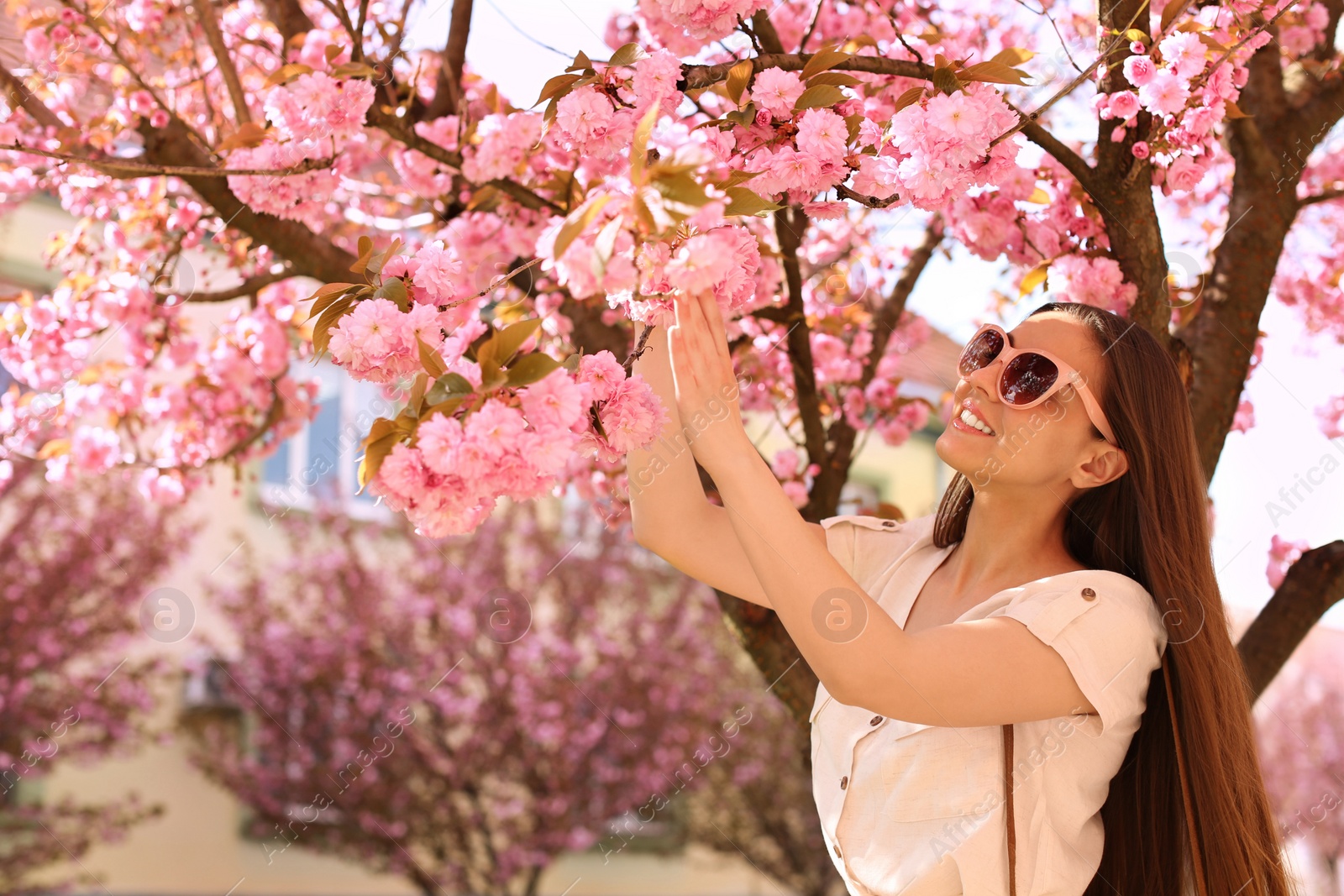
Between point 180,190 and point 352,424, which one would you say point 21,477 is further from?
point 180,190

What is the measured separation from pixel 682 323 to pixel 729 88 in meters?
0.46

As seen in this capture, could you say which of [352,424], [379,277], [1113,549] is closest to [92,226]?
[352,424]

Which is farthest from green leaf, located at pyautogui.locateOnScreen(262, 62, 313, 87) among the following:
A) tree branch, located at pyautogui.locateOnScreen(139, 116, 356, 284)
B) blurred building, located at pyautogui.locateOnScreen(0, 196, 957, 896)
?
blurred building, located at pyautogui.locateOnScreen(0, 196, 957, 896)

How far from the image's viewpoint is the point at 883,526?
2184 millimetres

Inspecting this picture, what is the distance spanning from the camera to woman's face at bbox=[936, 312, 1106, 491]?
182cm

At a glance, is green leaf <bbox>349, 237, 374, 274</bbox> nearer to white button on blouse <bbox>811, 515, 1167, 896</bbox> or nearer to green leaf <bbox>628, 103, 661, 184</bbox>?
green leaf <bbox>628, 103, 661, 184</bbox>

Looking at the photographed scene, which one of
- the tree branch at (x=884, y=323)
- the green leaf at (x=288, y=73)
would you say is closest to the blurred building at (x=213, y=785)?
the tree branch at (x=884, y=323)

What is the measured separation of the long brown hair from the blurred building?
5330 millimetres

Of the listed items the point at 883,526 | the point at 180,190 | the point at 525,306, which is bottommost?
the point at 883,526

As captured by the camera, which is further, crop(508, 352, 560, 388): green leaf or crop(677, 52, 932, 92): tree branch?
crop(677, 52, 932, 92): tree branch

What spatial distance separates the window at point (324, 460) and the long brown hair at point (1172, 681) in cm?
728

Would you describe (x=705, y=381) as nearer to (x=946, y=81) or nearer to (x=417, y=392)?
(x=417, y=392)

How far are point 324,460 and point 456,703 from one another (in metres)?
2.00

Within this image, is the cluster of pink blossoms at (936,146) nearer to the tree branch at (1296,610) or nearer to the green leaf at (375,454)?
the green leaf at (375,454)
